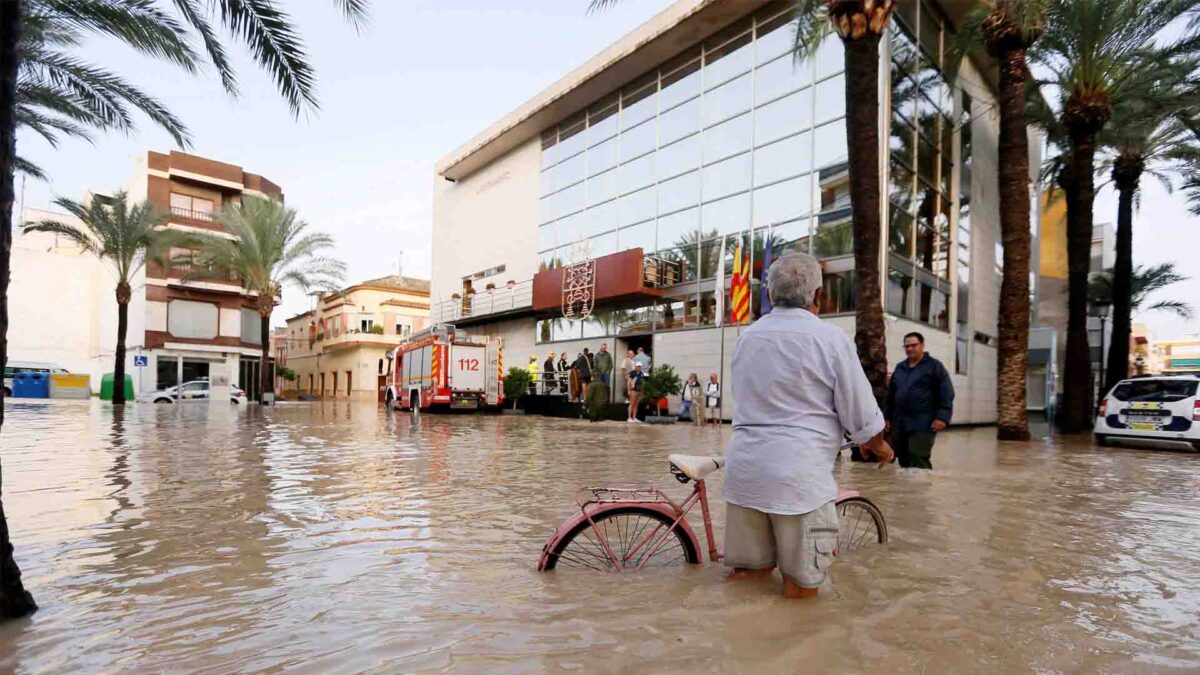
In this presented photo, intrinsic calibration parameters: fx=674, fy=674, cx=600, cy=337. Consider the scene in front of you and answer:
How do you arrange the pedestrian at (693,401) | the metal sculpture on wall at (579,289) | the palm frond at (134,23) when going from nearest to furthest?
the palm frond at (134,23), the pedestrian at (693,401), the metal sculpture on wall at (579,289)

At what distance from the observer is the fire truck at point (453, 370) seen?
22594mm

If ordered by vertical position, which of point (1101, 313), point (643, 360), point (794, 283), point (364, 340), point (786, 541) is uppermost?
point (1101, 313)

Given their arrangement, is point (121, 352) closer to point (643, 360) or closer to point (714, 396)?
point (643, 360)

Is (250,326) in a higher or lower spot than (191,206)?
lower

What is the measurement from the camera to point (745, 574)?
3.32 m

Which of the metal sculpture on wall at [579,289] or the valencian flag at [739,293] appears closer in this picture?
the valencian flag at [739,293]

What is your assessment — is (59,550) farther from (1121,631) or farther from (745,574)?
(1121,631)

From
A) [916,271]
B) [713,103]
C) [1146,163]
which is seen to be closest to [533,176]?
[713,103]

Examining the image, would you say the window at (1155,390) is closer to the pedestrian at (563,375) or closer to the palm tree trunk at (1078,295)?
the palm tree trunk at (1078,295)

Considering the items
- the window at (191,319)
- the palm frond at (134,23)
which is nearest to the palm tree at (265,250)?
the window at (191,319)

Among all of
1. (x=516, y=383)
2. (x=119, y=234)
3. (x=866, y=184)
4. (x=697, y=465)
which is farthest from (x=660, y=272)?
(x=119, y=234)

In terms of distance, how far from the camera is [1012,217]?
15117 mm

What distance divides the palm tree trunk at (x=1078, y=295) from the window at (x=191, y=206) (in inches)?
1803

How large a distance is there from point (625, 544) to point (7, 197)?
345cm
